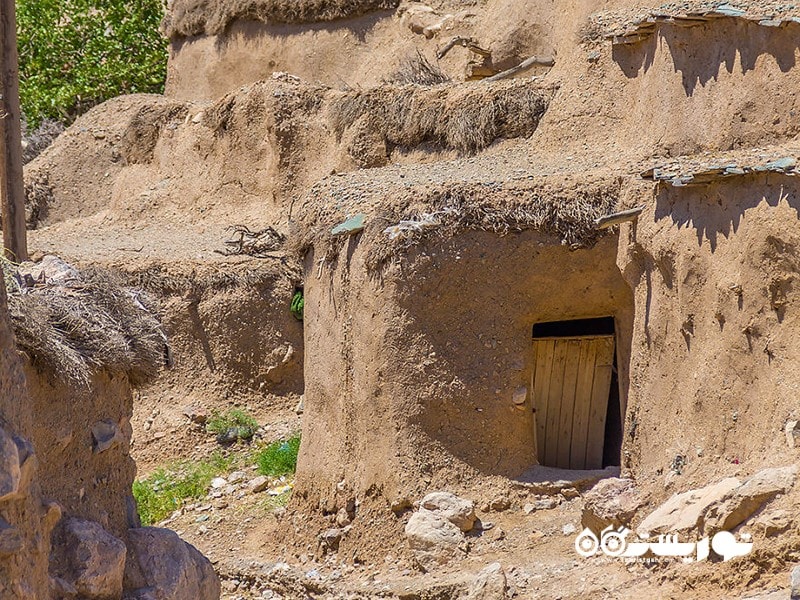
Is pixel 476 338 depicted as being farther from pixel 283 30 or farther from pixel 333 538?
pixel 283 30

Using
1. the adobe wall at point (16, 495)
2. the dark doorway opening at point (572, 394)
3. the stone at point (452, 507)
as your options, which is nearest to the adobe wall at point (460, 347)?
the stone at point (452, 507)

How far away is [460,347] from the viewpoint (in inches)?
478

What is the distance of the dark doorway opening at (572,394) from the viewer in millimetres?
12898

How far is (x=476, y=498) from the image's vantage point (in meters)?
12.0

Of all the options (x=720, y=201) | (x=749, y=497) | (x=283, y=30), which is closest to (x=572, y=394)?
(x=720, y=201)

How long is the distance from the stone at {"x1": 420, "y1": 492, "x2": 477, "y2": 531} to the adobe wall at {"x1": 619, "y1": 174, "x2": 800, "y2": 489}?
1.27 m

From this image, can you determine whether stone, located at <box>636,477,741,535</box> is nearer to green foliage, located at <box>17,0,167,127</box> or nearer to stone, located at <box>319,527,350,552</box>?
stone, located at <box>319,527,350,552</box>

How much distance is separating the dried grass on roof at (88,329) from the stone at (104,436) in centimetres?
28

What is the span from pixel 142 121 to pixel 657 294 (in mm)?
10229

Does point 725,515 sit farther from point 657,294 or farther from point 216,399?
point 216,399

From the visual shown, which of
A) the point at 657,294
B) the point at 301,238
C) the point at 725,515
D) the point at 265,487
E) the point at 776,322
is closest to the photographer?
the point at 725,515

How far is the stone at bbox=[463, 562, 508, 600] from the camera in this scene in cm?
1041

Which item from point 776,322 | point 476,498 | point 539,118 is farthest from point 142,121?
point 776,322

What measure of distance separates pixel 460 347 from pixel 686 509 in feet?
10.1
